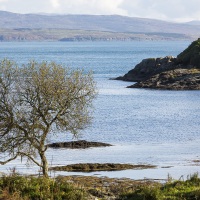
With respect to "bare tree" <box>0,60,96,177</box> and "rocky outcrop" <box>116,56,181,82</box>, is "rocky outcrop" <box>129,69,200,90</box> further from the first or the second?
"bare tree" <box>0,60,96,177</box>

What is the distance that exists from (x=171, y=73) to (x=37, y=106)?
71.7 metres

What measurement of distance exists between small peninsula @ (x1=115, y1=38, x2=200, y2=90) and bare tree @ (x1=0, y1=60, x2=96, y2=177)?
6693 cm

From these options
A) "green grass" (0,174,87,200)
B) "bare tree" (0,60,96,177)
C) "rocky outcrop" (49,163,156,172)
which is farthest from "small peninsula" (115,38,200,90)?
"green grass" (0,174,87,200)

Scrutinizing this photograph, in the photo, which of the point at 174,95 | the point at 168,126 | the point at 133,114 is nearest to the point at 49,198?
the point at 168,126

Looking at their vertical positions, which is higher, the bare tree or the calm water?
the bare tree

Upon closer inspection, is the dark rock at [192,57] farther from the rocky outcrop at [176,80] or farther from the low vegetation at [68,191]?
the low vegetation at [68,191]

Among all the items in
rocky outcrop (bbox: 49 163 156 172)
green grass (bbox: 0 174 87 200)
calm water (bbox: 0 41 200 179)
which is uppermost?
green grass (bbox: 0 174 87 200)

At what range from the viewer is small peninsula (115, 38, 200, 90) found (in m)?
107

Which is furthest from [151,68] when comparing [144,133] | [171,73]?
[144,133]

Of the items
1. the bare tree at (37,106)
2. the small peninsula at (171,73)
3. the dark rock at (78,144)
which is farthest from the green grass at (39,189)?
the small peninsula at (171,73)

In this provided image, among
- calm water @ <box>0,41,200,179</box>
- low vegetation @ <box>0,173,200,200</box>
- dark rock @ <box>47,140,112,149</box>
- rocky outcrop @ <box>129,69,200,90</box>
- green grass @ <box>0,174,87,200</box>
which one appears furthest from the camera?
rocky outcrop @ <box>129,69,200,90</box>

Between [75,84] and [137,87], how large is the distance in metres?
71.9

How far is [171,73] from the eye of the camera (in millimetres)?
108312

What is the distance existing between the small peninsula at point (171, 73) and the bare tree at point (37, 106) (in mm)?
66925
